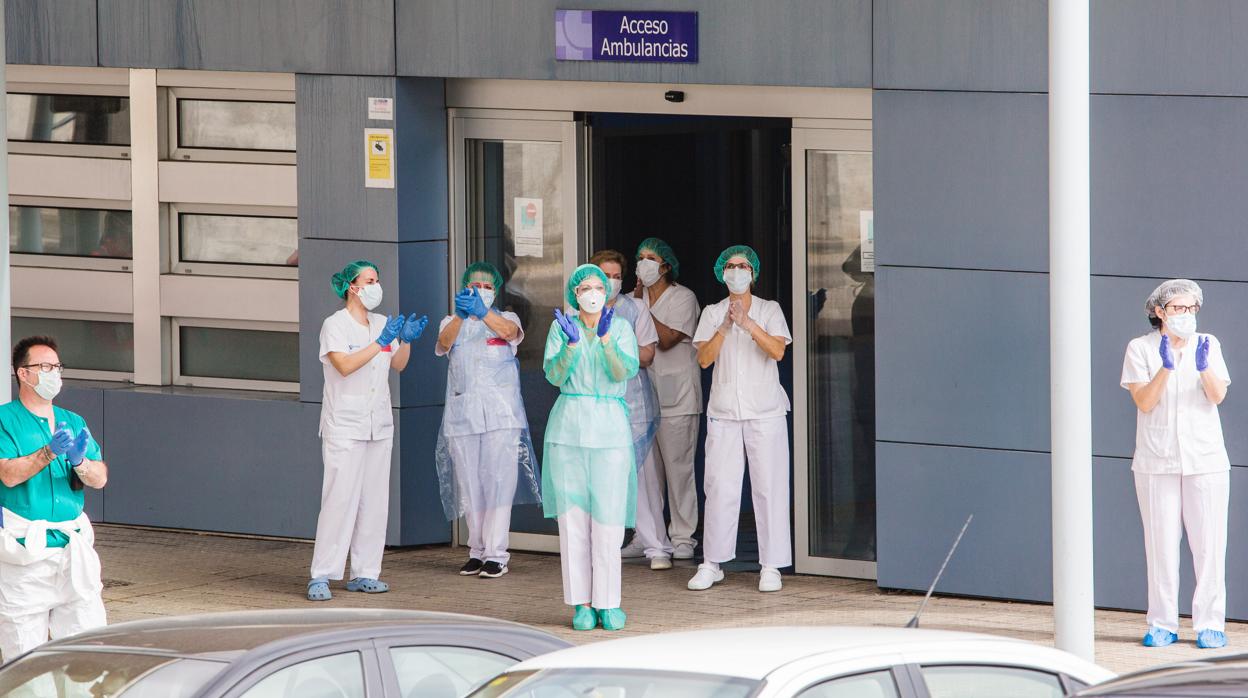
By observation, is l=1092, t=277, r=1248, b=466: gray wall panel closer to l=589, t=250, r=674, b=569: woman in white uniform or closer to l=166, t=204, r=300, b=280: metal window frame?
l=589, t=250, r=674, b=569: woman in white uniform

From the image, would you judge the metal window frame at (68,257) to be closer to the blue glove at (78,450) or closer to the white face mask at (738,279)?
the white face mask at (738,279)

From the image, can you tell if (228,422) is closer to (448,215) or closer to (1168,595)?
(448,215)

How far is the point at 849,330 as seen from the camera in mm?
11367

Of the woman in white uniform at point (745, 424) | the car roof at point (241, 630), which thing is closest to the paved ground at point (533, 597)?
the woman in white uniform at point (745, 424)

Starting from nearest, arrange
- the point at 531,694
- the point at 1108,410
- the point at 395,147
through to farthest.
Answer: the point at 531,694 → the point at 1108,410 → the point at 395,147

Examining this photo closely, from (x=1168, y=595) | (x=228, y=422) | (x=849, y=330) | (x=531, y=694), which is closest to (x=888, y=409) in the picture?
(x=849, y=330)

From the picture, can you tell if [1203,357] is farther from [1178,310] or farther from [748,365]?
[748,365]

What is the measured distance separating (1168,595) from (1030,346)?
1.58 m

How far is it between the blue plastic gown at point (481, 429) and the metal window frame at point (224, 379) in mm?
1807

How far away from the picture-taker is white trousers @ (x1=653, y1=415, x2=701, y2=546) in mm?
11977

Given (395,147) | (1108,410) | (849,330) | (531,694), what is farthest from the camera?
(395,147)

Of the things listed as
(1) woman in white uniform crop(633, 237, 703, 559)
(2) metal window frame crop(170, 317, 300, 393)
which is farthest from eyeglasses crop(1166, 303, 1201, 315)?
(2) metal window frame crop(170, 317, 300, 393)

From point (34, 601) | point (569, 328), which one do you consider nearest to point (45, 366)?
point (34, 601)

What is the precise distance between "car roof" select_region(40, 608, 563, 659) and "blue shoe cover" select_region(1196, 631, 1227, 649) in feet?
15.0
